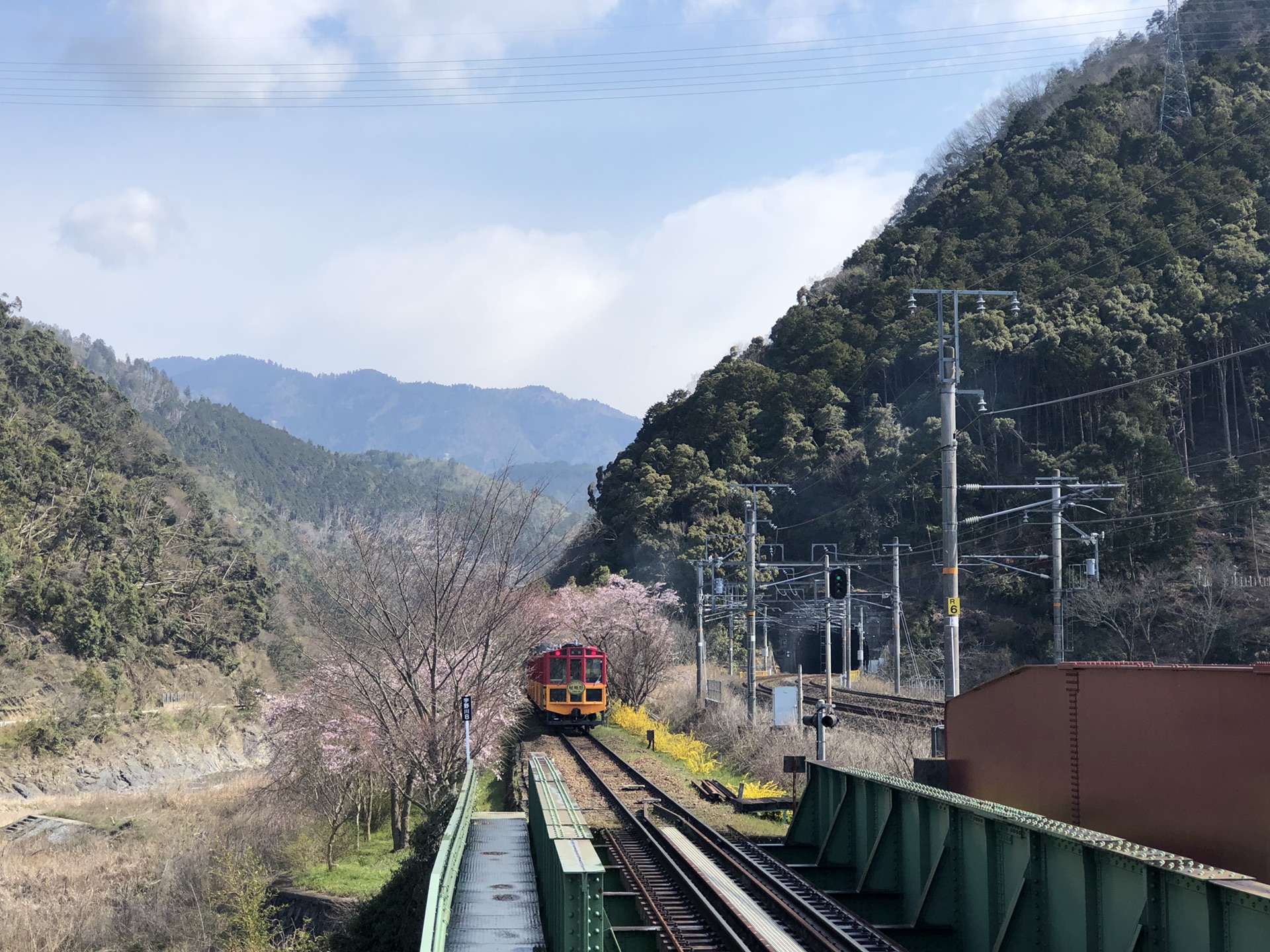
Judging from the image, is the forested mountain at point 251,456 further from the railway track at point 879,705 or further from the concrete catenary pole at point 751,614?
the concrete catenary pole at point 751,614

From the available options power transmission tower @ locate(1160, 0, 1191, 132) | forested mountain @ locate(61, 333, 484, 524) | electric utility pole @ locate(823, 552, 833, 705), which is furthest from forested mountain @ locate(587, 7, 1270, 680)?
forested mountain @ locate(61, 333, 484, 524)

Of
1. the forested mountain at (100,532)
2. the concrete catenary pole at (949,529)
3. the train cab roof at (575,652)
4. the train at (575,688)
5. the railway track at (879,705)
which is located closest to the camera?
the concrete catenary pole at (949,529)

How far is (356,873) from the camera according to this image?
80.6ft

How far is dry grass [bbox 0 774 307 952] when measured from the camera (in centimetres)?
2258

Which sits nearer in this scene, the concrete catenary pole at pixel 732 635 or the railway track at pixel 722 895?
the railway track at pixel 722 895

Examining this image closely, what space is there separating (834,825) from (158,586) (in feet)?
195

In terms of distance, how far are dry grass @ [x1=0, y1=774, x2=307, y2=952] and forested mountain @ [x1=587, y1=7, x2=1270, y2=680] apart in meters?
29.9

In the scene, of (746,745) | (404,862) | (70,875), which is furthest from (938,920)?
(70,875)

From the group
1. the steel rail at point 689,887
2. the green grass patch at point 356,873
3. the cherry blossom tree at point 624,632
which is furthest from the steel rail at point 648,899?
the cherry blossom tree at point 624,632

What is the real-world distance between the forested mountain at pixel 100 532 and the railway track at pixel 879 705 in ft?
115

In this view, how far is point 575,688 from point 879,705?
9.26 meters

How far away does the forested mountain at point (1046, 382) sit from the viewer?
153 ft

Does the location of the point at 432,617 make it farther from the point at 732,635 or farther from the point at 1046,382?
the point at 1046,382

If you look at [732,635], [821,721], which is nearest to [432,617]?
[821,721]
